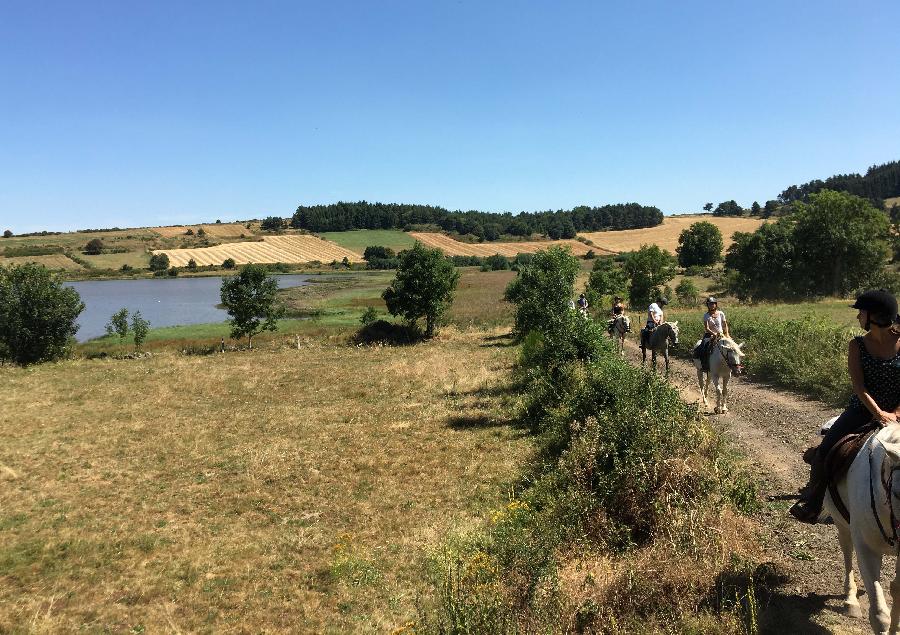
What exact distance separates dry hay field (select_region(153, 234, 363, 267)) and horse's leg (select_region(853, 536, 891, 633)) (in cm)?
11822

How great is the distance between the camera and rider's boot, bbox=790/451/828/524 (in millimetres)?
5402

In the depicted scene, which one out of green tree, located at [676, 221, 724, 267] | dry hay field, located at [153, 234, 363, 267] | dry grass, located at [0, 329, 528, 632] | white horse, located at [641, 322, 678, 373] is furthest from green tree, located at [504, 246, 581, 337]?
dry hay field, located at [153, 234, 363, 267]

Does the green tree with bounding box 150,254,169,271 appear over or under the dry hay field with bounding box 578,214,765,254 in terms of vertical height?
under

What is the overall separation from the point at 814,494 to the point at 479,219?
15719cm

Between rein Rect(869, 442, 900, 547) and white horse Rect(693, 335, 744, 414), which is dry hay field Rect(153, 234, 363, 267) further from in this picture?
rein Rect(869, 442, 900, 547)

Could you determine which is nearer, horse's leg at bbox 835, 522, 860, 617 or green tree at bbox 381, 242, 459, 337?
horse's leg at bbox 835, 522, 860, 617

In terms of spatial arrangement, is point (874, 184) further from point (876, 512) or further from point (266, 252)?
point (876, 512)

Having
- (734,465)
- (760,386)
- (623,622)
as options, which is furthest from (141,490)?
(760,386)

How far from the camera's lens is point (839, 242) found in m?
46.7

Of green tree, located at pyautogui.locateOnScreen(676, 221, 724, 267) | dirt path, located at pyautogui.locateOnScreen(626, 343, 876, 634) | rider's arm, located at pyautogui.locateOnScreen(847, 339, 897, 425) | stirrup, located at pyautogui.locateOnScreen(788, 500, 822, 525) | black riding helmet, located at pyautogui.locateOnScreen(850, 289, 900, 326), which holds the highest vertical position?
green tree, located at pyautogui.locateOnScreen(676, 221, 724, 267)

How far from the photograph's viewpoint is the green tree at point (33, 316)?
1313 inches

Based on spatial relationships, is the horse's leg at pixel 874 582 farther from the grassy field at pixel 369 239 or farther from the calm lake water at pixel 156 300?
the grassy field at pixel 369 239

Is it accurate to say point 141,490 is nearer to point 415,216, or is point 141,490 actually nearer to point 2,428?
point 2,428

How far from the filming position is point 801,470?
9.56 m
